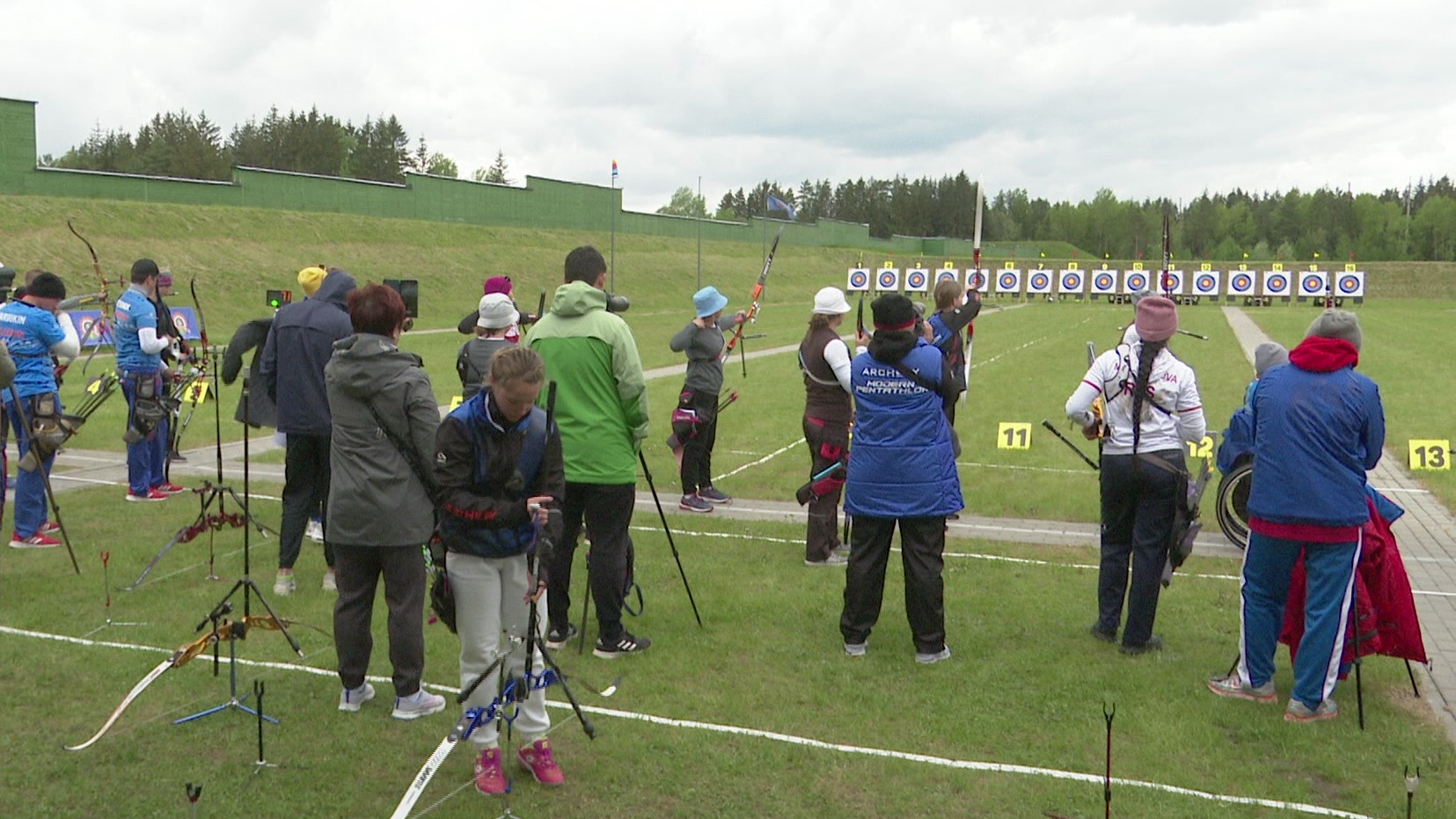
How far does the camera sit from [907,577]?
6.06 meters

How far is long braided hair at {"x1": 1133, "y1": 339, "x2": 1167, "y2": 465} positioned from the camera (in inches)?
233

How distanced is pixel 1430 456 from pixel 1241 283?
5371 centimetres

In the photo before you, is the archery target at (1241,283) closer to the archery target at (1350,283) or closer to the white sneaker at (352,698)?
the archery target at (1350,283)

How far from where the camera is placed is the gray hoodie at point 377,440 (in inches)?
193

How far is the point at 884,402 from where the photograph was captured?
5.98 m

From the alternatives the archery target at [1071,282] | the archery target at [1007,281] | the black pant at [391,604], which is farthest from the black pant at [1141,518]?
the archery target at [1071,282]

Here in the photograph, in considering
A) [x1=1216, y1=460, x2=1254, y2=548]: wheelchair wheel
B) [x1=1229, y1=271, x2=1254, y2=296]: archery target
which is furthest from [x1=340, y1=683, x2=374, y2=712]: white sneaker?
[x1=1229, y1=271, x2=1254, y2=296]: archery target

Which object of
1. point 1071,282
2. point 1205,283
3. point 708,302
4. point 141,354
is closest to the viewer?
point 708,302

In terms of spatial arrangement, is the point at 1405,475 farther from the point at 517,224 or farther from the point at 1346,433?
the point at 517,224

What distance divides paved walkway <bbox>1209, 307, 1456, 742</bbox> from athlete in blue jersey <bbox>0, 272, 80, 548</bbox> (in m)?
8.41

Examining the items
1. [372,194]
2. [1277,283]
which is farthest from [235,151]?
[1277,283]

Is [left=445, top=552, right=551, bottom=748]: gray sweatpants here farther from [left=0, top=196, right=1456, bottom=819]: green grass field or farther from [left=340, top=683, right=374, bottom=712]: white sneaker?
[left=340, top=683, right=374, bottom=712]: white sneaker

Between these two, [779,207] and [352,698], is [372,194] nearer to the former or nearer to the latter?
[779,207]

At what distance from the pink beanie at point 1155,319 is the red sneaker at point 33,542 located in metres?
7.26
